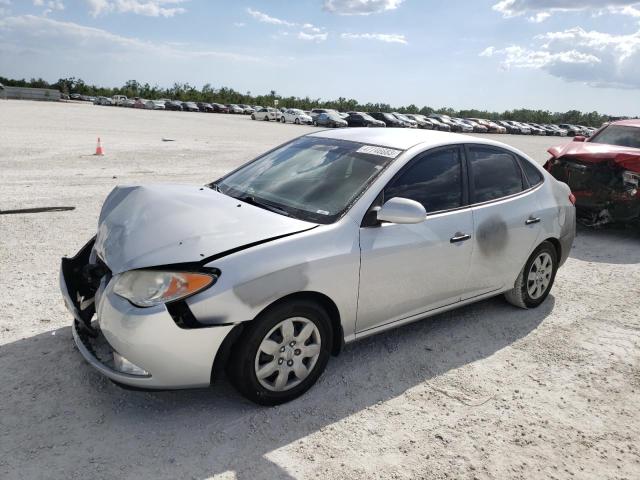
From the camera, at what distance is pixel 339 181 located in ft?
12.3

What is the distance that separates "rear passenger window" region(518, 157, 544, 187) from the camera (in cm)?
479

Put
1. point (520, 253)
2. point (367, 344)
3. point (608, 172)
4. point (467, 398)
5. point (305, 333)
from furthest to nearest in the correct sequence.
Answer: point (608, 172)
point (520, 253)
point (367, 344)
point (467, 398)
point (305, 333)

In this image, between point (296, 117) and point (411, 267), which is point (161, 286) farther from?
point (296, 117)

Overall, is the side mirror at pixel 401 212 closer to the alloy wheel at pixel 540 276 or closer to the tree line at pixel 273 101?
the alloy wheel at pixel 540 276

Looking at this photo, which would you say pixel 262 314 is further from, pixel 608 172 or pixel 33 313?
pixel 608 172

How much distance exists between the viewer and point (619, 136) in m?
8.90

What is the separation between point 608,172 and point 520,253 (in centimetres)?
415

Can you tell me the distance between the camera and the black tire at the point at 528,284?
15.6 ft

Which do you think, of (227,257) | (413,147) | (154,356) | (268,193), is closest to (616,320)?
(413,147)

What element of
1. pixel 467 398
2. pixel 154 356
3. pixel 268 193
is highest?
pixel 268 193

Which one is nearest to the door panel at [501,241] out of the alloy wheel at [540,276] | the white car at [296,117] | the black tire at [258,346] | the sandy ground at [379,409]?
the alloy wheel at [540,276]

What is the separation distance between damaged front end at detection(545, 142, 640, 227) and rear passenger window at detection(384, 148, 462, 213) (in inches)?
179

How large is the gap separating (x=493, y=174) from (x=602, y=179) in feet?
13.9

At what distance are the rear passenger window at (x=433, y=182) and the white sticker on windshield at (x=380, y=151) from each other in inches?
6.2
